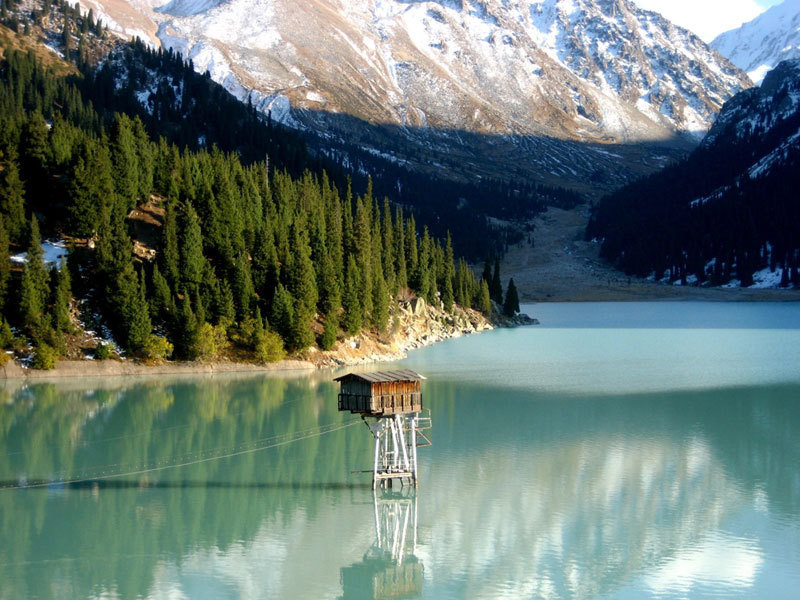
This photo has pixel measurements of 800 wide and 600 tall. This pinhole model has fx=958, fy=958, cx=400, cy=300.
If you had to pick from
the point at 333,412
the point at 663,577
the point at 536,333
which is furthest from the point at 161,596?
the point at 536,333

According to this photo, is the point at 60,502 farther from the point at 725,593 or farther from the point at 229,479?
the point at 725,593

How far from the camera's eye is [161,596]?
102 feet

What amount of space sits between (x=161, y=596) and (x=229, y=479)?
14.2 meters

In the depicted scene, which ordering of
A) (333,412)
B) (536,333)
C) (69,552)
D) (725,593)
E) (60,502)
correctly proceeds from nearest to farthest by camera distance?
(725,593), (69,552), (60,502), (333,412), (536,333)

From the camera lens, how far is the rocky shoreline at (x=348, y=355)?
7488cm

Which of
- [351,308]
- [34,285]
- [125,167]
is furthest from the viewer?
[351,308]

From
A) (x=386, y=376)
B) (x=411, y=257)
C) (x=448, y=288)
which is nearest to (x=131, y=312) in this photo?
(x=386, y=376)

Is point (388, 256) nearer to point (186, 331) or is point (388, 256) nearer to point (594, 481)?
point (186, 331)

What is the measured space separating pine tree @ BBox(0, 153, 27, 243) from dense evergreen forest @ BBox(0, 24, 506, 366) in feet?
0.29

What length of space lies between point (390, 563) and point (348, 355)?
176 ft

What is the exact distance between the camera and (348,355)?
87438 mm

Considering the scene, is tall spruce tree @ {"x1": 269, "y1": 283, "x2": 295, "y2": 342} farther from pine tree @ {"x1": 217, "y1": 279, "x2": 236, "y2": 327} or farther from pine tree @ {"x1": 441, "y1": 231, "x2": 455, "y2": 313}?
pine tree @ {"x1": 441, "y1": 231, "x2": 455, "y2": 313}

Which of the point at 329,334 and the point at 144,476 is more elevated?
the point at 329,334

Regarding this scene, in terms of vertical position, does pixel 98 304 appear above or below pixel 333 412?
above
